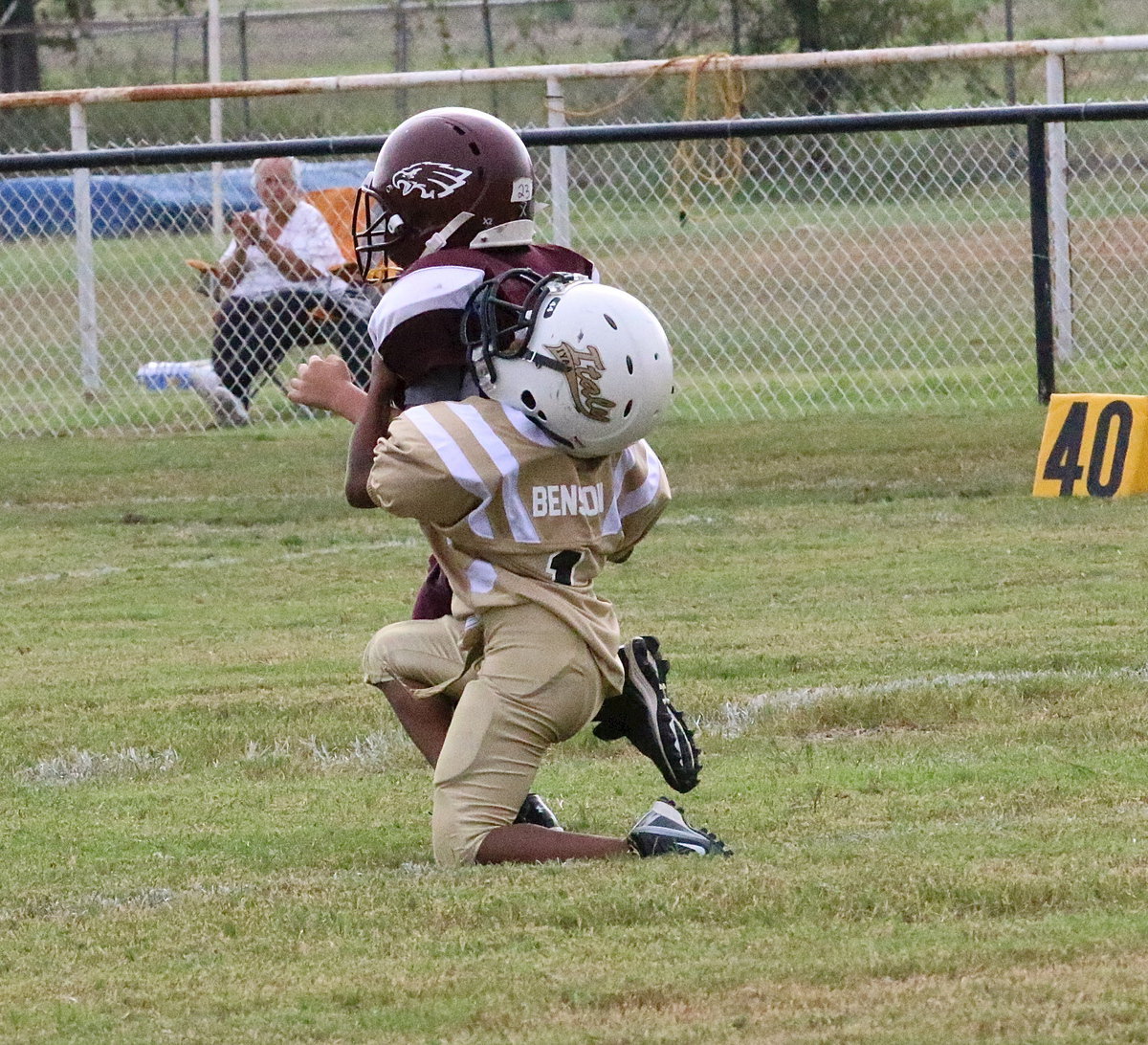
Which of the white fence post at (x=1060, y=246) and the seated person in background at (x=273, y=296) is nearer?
the white fence post at (x=1060, y=246)

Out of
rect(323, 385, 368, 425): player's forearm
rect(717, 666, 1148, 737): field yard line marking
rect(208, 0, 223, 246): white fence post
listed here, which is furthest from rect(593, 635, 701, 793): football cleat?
Answer: rect(208, 0, 223, 246): white fence post

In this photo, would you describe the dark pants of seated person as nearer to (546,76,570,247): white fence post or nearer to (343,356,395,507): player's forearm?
(546,76,570,247): white fence post

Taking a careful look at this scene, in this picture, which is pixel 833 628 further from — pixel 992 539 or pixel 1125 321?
pixel 1125 321

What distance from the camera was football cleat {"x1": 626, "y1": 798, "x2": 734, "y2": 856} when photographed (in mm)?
4227

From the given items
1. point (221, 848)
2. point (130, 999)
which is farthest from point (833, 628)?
point (130, 999)

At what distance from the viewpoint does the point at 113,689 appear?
6.41 metres

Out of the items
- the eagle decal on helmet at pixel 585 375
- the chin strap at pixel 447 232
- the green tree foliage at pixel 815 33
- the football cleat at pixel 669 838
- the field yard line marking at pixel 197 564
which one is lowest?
the field yard line marking at pixel 197 564

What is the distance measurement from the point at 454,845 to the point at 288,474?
655 cm

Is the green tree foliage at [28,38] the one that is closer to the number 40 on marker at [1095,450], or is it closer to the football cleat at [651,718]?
the number 40 on marker at [1095,450]

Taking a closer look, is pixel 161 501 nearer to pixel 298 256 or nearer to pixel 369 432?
pixel 298 256

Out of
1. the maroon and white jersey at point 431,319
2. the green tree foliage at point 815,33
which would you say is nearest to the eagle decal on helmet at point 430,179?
the maroon and white jersey at point 431,319

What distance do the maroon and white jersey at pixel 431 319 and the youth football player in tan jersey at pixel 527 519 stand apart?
7cm

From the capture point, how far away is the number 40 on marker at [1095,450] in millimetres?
9102

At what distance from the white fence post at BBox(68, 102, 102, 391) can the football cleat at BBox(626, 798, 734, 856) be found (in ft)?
30.8
